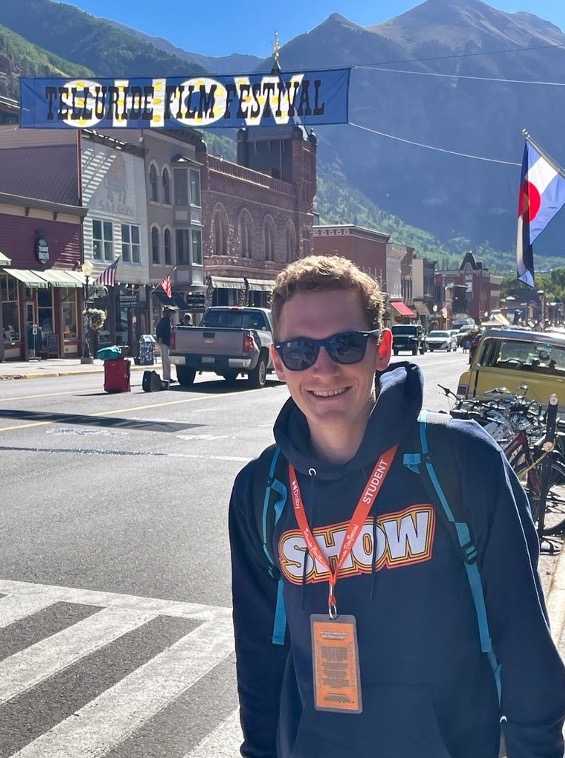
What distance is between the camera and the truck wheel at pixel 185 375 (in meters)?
24.4

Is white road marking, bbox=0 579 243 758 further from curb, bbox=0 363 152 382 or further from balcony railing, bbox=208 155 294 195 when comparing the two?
balcony railing, bbox=208 155 294 195

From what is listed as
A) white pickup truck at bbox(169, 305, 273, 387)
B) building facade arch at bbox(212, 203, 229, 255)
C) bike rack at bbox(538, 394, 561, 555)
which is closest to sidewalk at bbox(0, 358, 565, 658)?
bike rack at bbox(538, 394, 561, 555)

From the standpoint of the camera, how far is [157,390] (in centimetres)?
2275

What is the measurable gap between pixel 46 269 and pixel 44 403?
23546 mm

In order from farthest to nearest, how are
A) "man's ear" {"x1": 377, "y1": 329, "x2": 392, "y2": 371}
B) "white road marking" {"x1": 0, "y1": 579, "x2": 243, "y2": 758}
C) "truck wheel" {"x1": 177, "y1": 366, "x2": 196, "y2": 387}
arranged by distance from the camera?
1. "truck wheel" {"x1": 177, "y1": 366, "x2": 196, "y2": 387}
2. "white road marking" {"x1": 0, "y1": 579, "x2": 243, "y2": 758}
3. "man's ear" {"x1": 377, "y1": 329, "x2": 392, "y2": 371}

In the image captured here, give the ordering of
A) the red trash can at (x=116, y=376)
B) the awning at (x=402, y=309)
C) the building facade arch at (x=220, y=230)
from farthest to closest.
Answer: the awning at (x=402, y=309)
the building facade arch at (x=220, y=230)
the red trash can at (x=116, y=376)

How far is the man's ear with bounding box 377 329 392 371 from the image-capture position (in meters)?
2.62

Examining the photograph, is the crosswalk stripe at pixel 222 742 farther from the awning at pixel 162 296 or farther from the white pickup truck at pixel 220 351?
the awning at pixel 162 296

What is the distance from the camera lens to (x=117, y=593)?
21.9 ft

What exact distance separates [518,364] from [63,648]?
9610mm

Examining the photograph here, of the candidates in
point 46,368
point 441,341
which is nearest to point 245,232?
point 441,341

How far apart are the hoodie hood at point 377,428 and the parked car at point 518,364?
1116 cm

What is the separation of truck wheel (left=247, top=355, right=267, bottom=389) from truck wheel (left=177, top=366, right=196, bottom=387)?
4.78 ft

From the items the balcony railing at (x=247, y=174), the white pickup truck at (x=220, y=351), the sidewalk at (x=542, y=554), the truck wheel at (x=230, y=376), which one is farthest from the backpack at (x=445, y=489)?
the balcony railing at (x=247, y=174)
